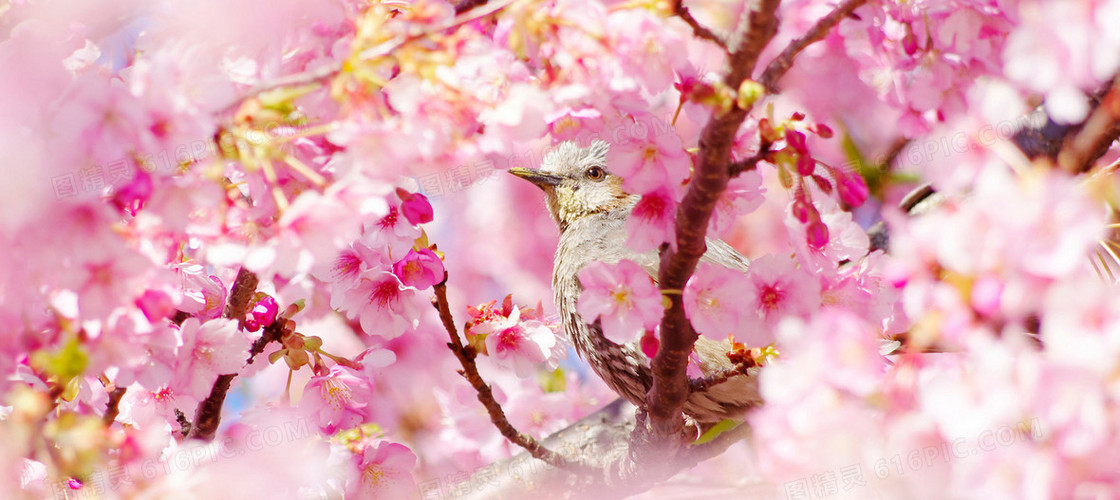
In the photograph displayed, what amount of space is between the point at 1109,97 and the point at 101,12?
1.28 metres

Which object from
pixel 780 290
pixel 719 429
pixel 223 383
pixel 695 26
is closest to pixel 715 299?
pixel 780 290

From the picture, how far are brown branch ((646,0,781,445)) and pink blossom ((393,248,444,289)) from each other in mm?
461

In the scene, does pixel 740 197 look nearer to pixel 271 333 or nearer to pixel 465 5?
pixel 465 5

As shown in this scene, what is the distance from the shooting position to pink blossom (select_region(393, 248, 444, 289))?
5.61 feet

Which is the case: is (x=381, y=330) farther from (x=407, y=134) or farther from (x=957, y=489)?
(x=957, y=489)

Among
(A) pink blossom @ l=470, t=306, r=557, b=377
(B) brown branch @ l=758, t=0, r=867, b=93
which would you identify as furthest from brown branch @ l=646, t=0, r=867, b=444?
(A) pink blossom @ l=470, t=306, r=557, b=377

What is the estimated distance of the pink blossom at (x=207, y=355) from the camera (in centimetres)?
147

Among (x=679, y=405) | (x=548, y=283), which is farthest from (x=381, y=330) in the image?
(x=548, y=283)

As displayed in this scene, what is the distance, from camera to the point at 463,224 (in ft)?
14.5

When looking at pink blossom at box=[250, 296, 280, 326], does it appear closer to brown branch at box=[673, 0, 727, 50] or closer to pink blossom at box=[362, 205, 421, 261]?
pink blossom at box=[362, 205, 421, 261]

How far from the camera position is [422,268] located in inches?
67.6

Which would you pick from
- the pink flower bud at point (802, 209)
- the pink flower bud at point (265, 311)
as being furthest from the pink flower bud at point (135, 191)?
the pink flower bud at point (802, 209)

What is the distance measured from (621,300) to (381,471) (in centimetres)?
88

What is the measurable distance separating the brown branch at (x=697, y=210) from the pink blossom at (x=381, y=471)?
0.64 meters
